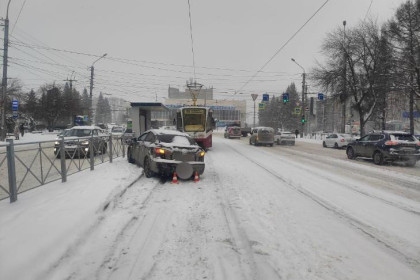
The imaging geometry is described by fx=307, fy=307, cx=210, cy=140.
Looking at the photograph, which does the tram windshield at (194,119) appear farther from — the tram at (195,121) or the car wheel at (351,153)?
the car wheel at (351,153)

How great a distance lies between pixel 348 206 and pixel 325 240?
7.91 ft

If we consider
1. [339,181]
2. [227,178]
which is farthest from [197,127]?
[339,181]

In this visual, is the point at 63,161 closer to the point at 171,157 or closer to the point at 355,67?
the point at 171,157

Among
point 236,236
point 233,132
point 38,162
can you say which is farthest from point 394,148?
point 233,132

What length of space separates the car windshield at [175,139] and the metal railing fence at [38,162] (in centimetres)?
272

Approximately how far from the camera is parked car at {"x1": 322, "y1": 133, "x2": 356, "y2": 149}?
2900cm

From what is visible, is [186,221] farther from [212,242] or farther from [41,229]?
[41,229]

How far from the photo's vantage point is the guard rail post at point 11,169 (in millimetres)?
6215

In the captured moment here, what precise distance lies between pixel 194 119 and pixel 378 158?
11.8 meters

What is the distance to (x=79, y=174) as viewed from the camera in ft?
33.4

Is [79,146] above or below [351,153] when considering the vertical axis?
above

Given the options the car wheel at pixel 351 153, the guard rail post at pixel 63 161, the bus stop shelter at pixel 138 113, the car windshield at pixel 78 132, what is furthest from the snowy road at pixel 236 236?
the bus stop shelter at pixel 138 113

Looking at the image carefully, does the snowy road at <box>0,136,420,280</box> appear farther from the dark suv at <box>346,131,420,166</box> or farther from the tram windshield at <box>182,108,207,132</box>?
the tram windshield at <box>182,108,207,132</box>

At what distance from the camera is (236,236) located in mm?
4871
